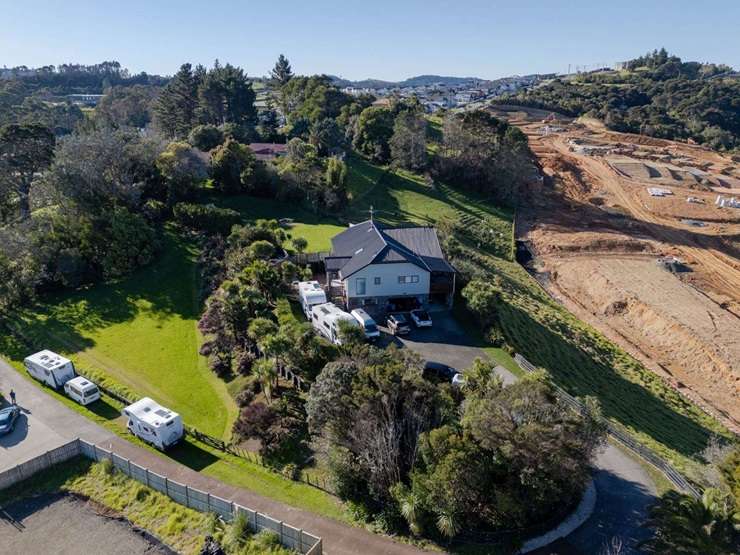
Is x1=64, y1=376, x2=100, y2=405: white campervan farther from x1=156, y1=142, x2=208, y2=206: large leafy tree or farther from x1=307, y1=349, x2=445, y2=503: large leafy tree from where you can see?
x1=156, y1=142, x2=208, y2=206: large leafy tree

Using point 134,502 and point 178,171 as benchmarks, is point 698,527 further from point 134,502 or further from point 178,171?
point 178,171

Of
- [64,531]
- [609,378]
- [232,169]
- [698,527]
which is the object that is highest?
[232,169]

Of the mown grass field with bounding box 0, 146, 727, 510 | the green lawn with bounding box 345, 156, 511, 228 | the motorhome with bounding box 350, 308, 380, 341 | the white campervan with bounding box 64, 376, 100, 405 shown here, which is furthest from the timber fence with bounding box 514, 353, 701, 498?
the green lawn with bounding box 345, 156, 511, 228

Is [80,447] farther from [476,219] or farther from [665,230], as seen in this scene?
[665,230]

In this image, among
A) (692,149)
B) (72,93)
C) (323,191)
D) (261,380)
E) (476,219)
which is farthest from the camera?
(72,93)

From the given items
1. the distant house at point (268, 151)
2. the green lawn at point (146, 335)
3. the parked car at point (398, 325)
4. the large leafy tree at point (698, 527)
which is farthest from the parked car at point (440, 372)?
the distant house at point (268, 151)

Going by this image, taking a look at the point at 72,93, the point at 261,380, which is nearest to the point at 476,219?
the point at 261,380

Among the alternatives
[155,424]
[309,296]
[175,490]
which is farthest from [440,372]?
[155,424]
